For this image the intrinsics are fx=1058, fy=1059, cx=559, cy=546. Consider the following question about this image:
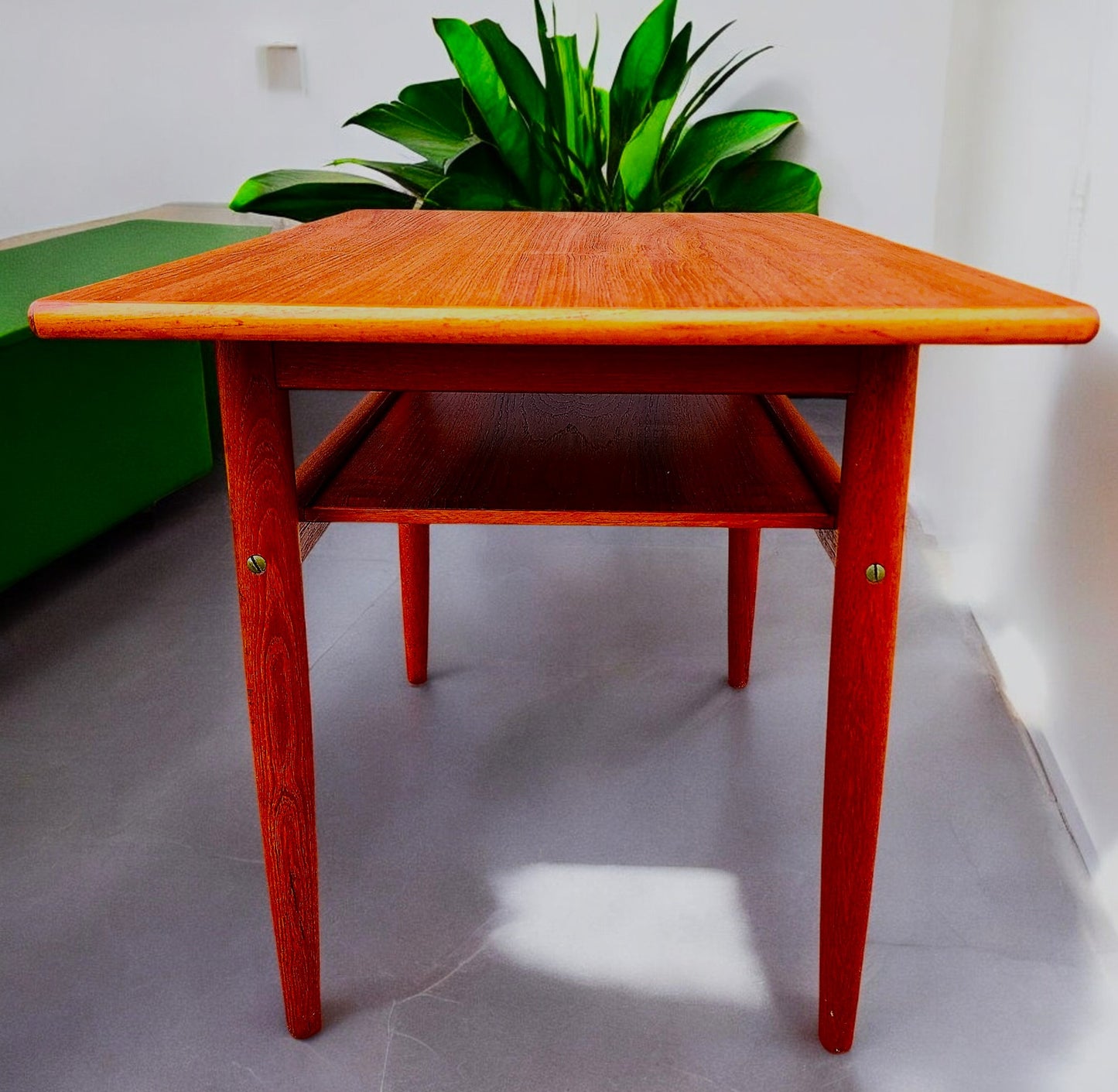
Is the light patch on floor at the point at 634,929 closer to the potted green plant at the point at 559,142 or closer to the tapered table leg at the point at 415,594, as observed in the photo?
the tapered table leg at the point at 415,594

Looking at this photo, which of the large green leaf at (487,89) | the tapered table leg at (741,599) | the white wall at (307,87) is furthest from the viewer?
the white wall at (307,87)

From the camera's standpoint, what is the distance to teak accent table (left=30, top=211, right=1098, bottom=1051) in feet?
1.81

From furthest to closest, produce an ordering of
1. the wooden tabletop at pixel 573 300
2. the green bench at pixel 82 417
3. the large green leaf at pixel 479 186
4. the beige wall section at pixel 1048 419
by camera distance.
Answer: the large green leaf at pixel 479 186 → the green bench at pixel 82 417 → the beige wall section at pixel 1048 419 → the wooden tabletop at pixel 573 300

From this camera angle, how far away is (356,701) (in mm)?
1321

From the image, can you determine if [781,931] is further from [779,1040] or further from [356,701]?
[356,701]

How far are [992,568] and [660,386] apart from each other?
0.94 metres

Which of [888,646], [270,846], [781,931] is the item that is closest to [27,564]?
[270,846]

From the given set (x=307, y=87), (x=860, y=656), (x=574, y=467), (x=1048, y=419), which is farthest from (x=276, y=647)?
(x=307, y=87)

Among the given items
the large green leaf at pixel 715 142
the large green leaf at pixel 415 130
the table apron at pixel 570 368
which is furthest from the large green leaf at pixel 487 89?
the table apron at pixel 570 368

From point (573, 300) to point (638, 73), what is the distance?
1.75 meters

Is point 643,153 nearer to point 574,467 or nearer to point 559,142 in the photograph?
point 559,142

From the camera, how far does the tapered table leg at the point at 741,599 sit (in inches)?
48.1

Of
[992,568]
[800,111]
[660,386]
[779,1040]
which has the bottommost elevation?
[779,1040]

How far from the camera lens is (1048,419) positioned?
121 cm
